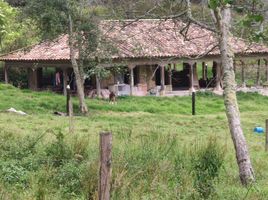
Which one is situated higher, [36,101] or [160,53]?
[160,53]

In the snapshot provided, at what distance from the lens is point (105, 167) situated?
539 cm

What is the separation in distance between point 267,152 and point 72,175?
701 centimetres

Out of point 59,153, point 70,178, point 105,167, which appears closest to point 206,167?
point 70,178

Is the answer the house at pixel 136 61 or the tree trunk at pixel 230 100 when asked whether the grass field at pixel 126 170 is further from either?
the house at pixel 136 61

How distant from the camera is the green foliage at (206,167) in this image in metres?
6.37

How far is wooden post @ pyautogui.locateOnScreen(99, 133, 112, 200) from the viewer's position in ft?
17.4

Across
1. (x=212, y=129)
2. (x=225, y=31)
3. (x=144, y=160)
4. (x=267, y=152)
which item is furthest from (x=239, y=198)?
(x=212, y=129)

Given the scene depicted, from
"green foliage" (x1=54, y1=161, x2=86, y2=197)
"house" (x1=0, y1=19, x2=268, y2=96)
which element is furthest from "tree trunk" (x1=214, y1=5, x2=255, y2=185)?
"house" (x1=0, y1=19, x2=268, y2=96)

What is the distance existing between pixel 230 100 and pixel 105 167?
3460 millimetres

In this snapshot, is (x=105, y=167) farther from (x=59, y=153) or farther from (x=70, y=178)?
(x=59, y=153)

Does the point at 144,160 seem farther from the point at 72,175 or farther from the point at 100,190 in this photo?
the point at 100,190

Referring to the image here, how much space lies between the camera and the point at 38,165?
26.3 feet

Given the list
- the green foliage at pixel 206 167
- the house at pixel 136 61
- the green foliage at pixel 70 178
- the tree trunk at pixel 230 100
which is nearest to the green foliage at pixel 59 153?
the green foliage at pixel 70 178

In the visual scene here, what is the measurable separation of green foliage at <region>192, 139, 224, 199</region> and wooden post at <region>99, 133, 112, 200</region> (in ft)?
4.61
